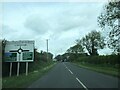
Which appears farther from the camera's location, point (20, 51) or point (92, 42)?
point (92, 42)

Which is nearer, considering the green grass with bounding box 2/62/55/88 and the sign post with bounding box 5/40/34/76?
the green grass with bounding box 2/62/55/88

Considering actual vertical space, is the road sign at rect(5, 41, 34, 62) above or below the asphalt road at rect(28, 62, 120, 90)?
above

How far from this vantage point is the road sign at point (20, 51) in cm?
3756

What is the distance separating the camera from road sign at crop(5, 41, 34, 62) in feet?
123

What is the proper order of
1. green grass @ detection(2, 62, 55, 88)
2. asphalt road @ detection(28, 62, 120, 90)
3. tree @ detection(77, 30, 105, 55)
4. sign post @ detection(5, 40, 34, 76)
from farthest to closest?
tree @ detection(77, 30, 105, 55) < sign post @ detection(5, 40, 34, 76) < green grass @ detection(2, 62, 55, 88) < asphalt road @ detection(28, 62, 120, 90)

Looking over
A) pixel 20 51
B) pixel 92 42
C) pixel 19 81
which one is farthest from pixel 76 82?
pixel 92 42

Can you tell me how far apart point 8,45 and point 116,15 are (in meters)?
15.6

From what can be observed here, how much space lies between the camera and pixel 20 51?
124ft

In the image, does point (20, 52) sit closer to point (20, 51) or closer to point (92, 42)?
point (20, 51)

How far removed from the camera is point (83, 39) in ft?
474

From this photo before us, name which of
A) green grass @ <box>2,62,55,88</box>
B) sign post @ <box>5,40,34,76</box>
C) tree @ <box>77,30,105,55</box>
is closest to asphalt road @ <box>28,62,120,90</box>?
green grass @ <box>2,62,55,88</box>

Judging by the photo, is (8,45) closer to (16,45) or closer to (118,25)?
(16,45)

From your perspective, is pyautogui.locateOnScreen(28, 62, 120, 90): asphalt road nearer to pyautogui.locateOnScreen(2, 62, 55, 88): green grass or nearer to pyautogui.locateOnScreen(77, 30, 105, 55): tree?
pyautogui.locateOnScreen(2, 62, 55, 88): green grass

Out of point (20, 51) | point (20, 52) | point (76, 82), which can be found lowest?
point (76, 82)
